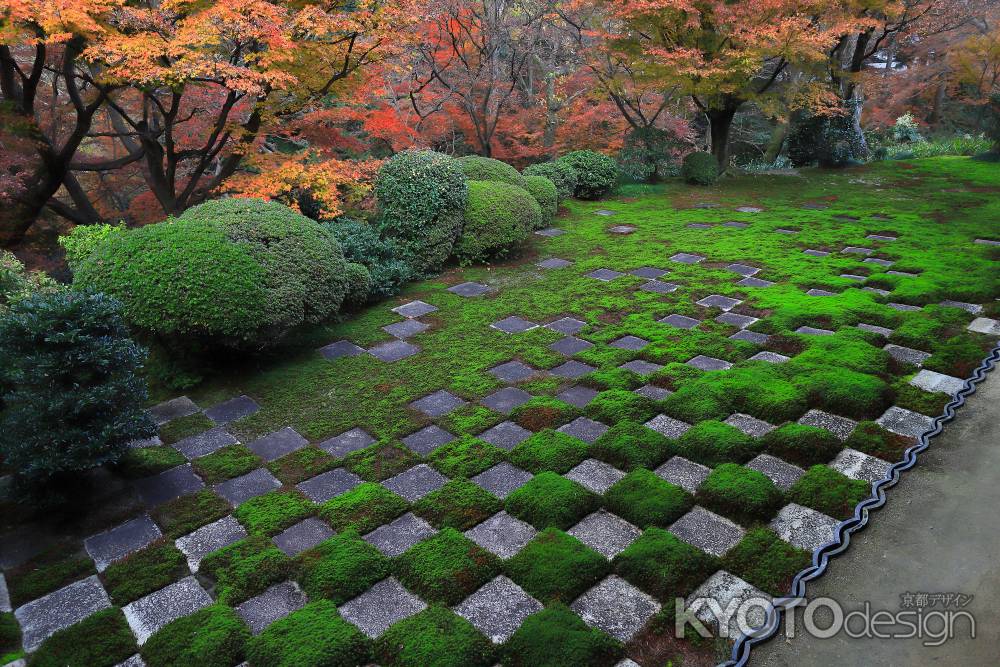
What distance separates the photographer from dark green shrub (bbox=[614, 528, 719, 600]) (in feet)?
9.55

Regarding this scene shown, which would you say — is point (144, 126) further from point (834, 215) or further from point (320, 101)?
point (834, 215)

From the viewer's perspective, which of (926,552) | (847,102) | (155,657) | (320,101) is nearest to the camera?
(155,657)

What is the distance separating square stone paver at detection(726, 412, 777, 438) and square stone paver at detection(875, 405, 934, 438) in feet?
2.37

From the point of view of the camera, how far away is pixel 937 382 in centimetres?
450

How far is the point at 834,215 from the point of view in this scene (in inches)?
381

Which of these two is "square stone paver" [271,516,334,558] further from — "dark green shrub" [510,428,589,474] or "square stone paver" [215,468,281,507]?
"dark green shrub" [510,428,589,474]

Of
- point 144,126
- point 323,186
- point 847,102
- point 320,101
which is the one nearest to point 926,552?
point 323,186

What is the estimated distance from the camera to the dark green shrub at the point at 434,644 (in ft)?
8.54

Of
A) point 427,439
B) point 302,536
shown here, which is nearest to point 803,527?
point 427,439

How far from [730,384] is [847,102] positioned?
1222 cm

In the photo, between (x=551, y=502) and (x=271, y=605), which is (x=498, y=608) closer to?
(x=551, y=502)

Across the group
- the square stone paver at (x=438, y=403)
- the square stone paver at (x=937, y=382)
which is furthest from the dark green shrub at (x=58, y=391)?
the square stone paver at (x=937, y=382)

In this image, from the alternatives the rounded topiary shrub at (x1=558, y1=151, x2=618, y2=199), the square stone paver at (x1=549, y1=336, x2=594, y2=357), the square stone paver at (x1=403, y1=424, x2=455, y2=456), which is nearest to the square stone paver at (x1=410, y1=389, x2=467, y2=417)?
the square stone paver at (x1=403, y1=424, x2=455, y2=456)

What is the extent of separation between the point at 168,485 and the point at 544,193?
7.61 m
